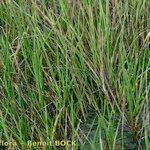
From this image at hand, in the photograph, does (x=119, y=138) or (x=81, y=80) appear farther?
(x=81, y=80)

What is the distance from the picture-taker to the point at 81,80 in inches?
48.7

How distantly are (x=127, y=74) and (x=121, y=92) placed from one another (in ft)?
0.19

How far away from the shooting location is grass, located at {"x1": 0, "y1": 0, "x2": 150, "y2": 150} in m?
1.10

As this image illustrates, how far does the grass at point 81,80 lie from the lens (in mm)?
1099

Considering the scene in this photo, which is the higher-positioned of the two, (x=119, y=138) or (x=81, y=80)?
(x=81, y=80)

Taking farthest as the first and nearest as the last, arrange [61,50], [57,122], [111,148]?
[61,50] → [57,122] → [111,148]

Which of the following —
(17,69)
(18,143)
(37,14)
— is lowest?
(18,143)

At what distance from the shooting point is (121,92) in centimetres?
117

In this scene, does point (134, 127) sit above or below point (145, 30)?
below

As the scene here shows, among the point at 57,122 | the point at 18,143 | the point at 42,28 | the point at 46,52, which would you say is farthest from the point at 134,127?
the point at 42,28

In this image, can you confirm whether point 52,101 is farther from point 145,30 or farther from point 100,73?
point 145,30

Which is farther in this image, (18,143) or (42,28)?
(42,28)

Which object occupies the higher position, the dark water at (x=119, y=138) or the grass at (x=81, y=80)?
the grass at (x=81, y=80)

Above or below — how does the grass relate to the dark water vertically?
above
